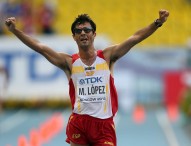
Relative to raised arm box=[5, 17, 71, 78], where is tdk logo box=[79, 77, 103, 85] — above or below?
below

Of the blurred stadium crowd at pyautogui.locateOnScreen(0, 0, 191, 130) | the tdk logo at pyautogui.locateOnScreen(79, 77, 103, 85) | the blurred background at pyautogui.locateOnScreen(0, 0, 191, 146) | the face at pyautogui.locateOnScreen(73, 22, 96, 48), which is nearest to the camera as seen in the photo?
the face at pyautogui.locateOnScreen(73, 22, 96, 48)

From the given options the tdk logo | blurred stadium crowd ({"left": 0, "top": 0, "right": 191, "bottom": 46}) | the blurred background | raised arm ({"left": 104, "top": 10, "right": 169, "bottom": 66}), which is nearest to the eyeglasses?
raised arm ({"left": 104, "top": 10, "right": 169, "bottom": 66})

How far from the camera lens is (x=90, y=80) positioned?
7543 mm

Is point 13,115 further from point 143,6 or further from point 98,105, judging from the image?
point 98,105

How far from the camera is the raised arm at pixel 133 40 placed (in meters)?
7.44

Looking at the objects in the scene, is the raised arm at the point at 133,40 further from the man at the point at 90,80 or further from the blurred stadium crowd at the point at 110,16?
the blurred stadium crowd at the point at 110,16

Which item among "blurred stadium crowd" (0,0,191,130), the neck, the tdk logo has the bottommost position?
the tdk logo

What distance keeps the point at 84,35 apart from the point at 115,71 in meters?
14.8

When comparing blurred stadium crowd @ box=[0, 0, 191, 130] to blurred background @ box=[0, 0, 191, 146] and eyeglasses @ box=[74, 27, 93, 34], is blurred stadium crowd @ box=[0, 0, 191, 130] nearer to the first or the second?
blurred background @ box=[0, 0, 191, 146]

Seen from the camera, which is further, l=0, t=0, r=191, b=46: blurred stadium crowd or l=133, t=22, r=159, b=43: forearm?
l=0, t=0, r=191, b=46: blurred stadium crowd

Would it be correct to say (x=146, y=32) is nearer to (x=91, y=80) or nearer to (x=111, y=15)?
(x=91, y=80)

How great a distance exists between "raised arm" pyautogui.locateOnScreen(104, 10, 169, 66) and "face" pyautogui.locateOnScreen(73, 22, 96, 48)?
0.29 m

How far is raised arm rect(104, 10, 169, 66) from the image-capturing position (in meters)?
7.44

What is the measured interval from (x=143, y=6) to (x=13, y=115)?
8.65 meters
